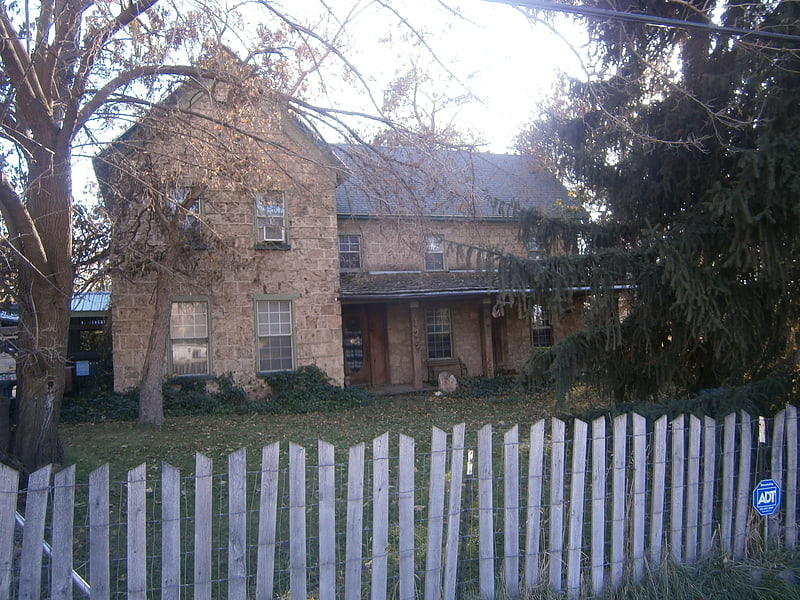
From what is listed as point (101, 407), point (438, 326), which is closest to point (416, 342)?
point (438, 326)

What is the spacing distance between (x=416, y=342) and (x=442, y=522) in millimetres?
14285

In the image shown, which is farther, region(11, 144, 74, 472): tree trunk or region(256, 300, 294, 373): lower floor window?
region(256, 300, 294, 373): lower floor window

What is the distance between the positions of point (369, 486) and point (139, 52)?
606 centimetres

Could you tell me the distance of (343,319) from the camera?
19.0 m

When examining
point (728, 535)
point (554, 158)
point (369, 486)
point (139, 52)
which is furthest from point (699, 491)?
point (139, 52)

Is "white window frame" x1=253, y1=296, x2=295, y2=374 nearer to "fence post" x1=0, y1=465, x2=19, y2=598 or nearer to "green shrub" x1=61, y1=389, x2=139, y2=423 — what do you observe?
"green shrub" x1=61, y1=389, x2=139, y2=423

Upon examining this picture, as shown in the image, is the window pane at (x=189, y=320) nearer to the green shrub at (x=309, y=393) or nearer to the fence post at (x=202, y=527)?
the green shrub at (x=309, y=393)

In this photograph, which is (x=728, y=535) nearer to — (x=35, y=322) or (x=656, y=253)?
(x=656, y=253)

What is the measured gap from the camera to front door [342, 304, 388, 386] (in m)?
19.0

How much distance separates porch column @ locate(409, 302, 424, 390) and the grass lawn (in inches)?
68.4

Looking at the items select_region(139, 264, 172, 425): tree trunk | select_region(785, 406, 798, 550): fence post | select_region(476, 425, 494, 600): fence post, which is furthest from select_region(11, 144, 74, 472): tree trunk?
select_region(785, 406, 798, 550): fence post

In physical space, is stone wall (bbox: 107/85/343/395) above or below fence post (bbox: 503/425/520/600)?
above

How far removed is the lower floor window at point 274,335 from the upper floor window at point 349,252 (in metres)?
2.73

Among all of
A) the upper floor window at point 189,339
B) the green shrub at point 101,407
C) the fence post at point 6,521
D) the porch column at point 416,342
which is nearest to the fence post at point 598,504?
the fence post at point 6,521
